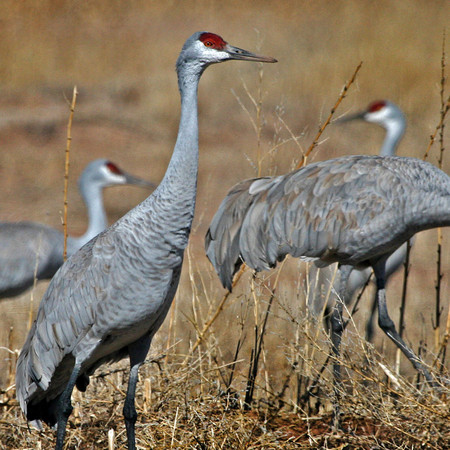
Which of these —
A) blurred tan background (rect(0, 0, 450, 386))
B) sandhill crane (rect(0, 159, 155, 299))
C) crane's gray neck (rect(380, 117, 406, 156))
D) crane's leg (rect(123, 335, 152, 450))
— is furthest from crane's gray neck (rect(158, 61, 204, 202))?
blurred tan background (rect(0, 0, 450, 386))

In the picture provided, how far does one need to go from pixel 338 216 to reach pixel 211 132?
30.7 feet

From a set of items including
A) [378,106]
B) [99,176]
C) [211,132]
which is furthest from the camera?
[211,132]

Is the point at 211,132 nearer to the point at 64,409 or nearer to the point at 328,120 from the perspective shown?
the point at 328,120

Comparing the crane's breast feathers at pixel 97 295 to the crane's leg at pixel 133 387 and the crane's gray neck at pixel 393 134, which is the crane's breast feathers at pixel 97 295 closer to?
the crane's leg at pixel 133 387

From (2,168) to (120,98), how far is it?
316cm

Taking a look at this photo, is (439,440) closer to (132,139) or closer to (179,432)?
(179,432)

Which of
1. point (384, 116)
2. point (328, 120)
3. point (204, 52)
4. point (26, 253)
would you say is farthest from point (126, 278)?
point (384, 116)

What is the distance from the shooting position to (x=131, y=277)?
128 inches

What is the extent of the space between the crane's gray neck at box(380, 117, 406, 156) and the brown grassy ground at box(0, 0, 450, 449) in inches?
33.5

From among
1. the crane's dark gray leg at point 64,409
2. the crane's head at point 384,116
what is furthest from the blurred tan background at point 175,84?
the crane's dark gray leg at point 64,409

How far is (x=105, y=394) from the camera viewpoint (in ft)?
13.8

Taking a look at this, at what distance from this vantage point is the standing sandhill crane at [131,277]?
3.23m

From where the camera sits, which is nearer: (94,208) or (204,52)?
(204,52)

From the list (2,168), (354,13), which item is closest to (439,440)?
(2,168)
